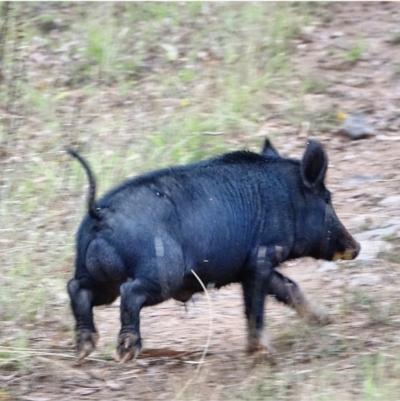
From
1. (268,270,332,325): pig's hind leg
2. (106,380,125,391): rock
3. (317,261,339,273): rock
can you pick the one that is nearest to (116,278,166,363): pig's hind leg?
(106,380,125,391): rock

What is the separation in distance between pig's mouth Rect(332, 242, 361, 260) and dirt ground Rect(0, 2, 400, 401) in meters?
0.22

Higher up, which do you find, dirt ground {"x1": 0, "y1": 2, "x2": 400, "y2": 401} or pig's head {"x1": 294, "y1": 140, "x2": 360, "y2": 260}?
pig's head {"x1": 294, "y1": 140, "x2": 360, "y2": 260}

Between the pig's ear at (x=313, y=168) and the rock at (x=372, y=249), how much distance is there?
1.08 metres

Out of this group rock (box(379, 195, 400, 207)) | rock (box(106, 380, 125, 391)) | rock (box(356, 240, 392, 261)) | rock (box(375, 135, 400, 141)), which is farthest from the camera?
rock (box(375, 135, 400, 141))

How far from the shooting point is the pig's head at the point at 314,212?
5336 mm

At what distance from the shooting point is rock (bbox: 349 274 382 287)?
5.88 metres

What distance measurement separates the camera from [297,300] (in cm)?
535

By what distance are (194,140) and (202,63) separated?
1.86m

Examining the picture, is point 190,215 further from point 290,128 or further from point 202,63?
point 202,63

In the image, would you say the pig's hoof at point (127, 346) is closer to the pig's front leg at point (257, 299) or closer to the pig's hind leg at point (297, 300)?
the pig's front leg at point (257, 299)

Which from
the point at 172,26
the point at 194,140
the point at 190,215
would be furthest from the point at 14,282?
the point at 172,26

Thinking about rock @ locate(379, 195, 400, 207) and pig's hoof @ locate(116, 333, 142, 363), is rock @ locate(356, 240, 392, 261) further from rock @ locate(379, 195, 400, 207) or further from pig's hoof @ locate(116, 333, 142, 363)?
pig's hoof @ locate(116, 333, 142, 363)

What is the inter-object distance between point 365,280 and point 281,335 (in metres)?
0.91

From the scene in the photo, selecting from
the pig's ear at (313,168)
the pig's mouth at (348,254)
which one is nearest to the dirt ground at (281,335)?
the pig's mouth at (348,254)
